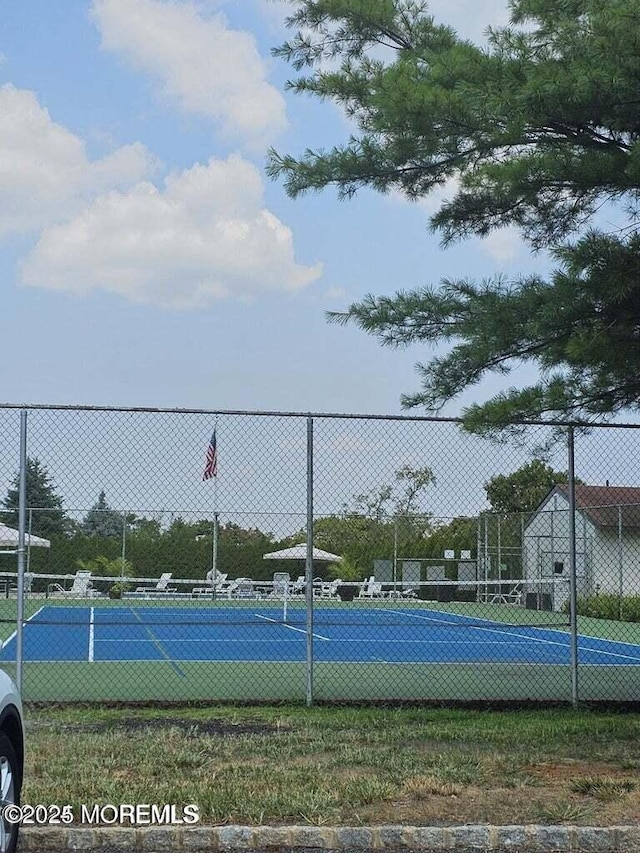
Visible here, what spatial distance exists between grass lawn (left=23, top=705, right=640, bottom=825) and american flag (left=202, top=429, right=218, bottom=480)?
2360mm

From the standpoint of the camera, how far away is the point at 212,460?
452 inches

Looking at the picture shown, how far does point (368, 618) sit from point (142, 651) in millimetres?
3882

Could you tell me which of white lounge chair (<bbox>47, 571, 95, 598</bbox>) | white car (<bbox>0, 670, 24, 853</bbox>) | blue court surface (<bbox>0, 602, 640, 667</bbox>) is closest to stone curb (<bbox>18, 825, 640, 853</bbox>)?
white car (<bbox>0, 670, 24, 853</bbox>)

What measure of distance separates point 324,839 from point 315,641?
1501 centimetres

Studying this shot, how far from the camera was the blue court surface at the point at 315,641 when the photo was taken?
18219 millimetres

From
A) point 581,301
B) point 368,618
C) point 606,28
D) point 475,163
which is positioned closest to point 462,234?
point 475,163

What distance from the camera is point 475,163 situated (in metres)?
9.80

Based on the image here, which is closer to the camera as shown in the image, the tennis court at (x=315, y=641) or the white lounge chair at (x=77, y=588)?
the white lounge chair at (x=77, y=588)

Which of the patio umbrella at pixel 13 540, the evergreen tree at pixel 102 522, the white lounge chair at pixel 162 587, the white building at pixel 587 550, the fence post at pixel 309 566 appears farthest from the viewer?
the white building at pixel 587 550

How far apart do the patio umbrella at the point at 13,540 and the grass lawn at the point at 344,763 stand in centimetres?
310

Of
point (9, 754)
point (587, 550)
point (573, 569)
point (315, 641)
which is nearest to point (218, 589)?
point (315, 641)

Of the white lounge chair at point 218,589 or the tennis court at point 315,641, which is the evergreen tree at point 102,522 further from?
the tennis court at point 315,641

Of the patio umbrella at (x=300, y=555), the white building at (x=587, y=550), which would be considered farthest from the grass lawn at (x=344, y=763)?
the white building at (x=587, y=550)

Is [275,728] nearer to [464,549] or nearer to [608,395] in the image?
[608,395]
